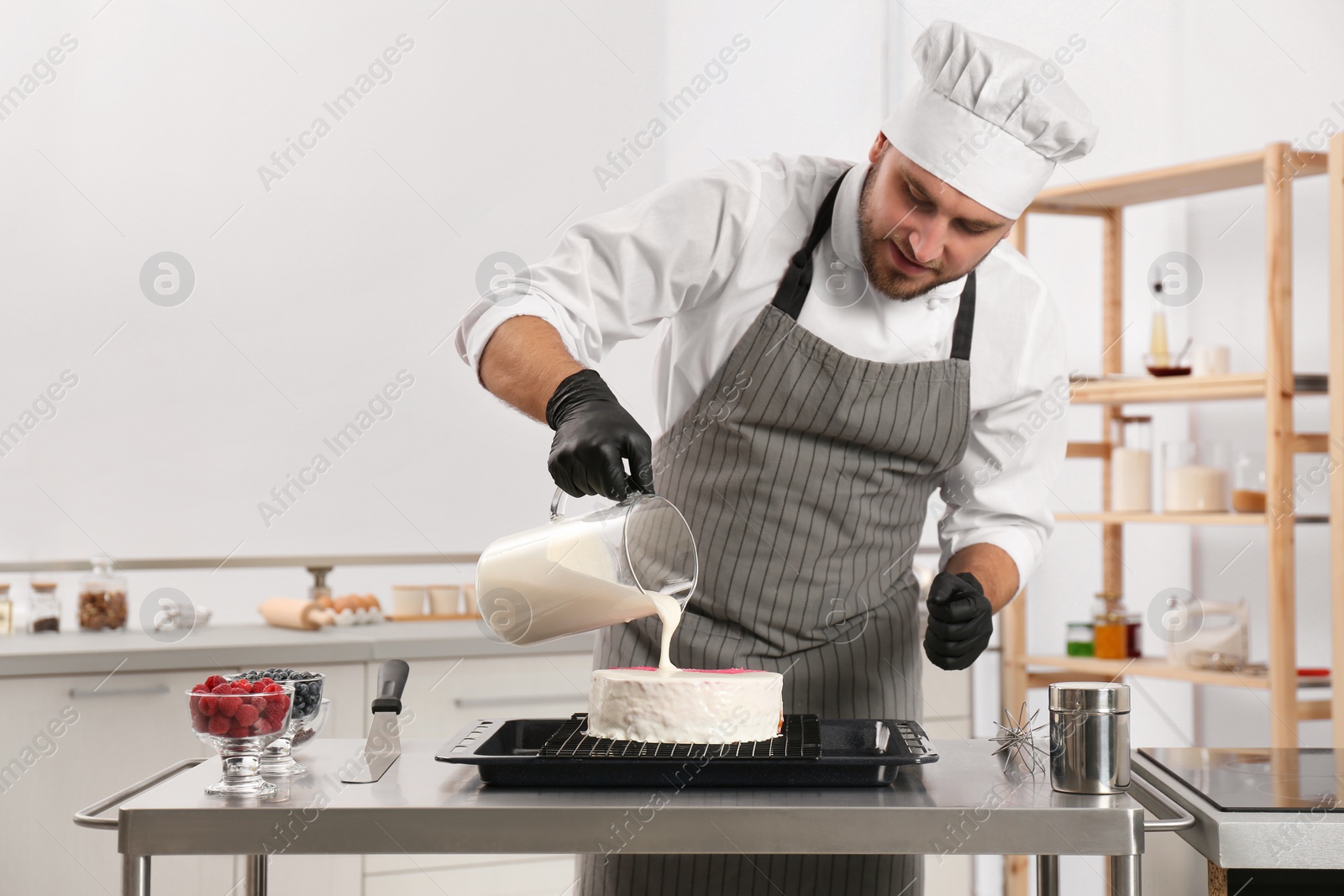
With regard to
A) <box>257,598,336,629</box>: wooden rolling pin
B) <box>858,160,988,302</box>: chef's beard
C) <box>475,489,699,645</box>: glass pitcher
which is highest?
<box>858,160,988,302</box>: chef's beard

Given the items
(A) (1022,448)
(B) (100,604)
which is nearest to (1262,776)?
(A) (1022,448)

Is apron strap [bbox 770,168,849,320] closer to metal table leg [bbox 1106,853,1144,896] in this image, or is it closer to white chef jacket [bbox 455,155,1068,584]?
white chef jacket [bbox 455,155,1068,584]

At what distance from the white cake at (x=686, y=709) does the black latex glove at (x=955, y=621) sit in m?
0.27

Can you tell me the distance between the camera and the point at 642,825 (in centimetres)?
96

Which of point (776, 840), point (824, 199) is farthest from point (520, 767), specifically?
point (824, 199)

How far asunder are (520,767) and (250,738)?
0.26 metres

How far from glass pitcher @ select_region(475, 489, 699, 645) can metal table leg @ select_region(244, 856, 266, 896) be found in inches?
15.2

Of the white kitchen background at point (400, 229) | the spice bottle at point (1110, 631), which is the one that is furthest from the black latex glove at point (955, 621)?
the white kitchen background at point (400, 229)

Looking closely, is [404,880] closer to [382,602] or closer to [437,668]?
[437,668]

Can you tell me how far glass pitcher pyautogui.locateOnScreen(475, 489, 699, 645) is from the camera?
3.53ft

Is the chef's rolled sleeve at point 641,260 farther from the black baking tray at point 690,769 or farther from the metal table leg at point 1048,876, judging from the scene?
the metal table leg at point 1048,876

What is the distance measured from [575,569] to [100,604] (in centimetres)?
175

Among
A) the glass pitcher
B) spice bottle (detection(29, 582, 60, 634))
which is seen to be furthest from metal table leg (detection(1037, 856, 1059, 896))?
spice bottle (detection(29, 582, 60, 634))

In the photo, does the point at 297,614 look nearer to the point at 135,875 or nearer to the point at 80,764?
the point at 80,764
